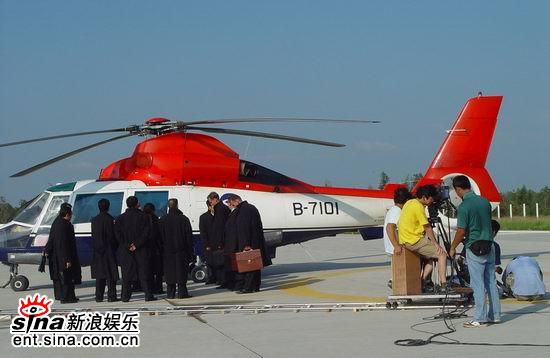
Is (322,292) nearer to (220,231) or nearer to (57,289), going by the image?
(220,231)

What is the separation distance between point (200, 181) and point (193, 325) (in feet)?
22.5

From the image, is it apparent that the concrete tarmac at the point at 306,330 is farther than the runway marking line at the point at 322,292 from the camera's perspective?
No

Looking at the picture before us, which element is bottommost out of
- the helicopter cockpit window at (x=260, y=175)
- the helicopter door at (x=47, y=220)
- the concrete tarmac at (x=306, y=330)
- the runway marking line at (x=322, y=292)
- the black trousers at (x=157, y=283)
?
the concrete tarmac at (x=306, y=330)

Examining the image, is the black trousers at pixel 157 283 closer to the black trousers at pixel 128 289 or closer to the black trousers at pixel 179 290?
the black trousers at pixel 179 290

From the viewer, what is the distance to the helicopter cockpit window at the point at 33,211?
16.2 meters

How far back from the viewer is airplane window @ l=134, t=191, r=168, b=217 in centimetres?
1620

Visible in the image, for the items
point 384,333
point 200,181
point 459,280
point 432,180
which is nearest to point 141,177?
point 200,181

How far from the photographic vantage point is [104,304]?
43.1ft

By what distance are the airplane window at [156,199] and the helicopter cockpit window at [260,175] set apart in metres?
1.73

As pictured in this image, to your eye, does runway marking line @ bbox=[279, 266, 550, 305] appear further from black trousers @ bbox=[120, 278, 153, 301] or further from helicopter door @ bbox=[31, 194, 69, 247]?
helicopter door @ bbox=[31, 194, 69, 247]

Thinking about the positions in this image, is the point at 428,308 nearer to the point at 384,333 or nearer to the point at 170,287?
the point at 384,333

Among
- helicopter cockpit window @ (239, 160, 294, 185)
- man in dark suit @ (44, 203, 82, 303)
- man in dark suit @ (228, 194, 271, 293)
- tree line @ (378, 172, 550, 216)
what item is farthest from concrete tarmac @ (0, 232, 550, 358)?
tree line @ (378, 172, 550, 216)

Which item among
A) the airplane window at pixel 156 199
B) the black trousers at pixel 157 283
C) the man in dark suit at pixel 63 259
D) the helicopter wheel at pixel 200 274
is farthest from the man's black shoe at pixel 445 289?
the airplane window at pixel 156 199

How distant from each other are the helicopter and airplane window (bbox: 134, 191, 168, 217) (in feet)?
0.07
